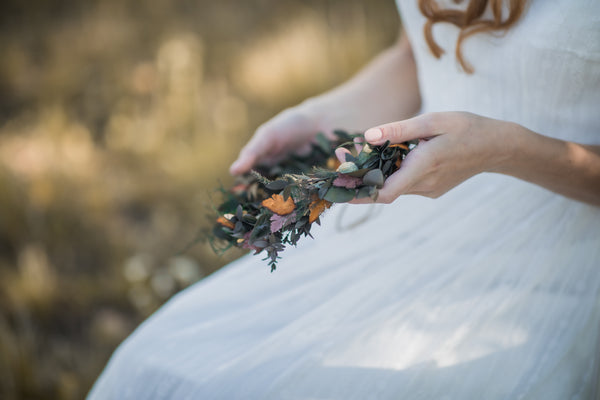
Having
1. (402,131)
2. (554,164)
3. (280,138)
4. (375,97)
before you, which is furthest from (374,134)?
(375,97)

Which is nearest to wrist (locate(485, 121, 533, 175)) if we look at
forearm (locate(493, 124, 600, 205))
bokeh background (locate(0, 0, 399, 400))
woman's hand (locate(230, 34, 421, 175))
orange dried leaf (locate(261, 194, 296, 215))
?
forearm (locate(493, 124, 600, 205))

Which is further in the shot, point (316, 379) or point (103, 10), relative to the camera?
point (103, 10)

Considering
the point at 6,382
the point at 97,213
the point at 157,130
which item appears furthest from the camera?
the point at 157,130

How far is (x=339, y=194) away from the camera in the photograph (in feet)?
2.23

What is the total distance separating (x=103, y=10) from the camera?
278cm

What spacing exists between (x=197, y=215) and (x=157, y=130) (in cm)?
56

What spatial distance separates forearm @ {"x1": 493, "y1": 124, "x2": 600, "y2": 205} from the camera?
792 mm

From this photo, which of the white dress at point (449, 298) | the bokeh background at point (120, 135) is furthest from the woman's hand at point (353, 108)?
the bokeh background at point (120, 135)

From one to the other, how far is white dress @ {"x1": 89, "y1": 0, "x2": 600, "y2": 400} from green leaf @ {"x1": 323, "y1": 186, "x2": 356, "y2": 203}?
1.09 feet

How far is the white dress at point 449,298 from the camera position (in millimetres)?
835

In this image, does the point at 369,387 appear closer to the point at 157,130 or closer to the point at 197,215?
the point at 197,215

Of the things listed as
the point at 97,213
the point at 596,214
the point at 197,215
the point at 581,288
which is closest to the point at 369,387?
the point at 581,288

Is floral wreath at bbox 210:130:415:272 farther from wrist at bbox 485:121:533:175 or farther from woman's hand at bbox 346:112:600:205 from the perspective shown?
wrist at bbox 485:121:533:175

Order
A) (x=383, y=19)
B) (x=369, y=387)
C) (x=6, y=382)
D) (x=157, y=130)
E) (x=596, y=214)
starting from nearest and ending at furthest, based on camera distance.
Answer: (x=369, y=387) → (x=596, y=214) → (x=6, y=382) → (x=157, y=130) → (x=383, y=19)
